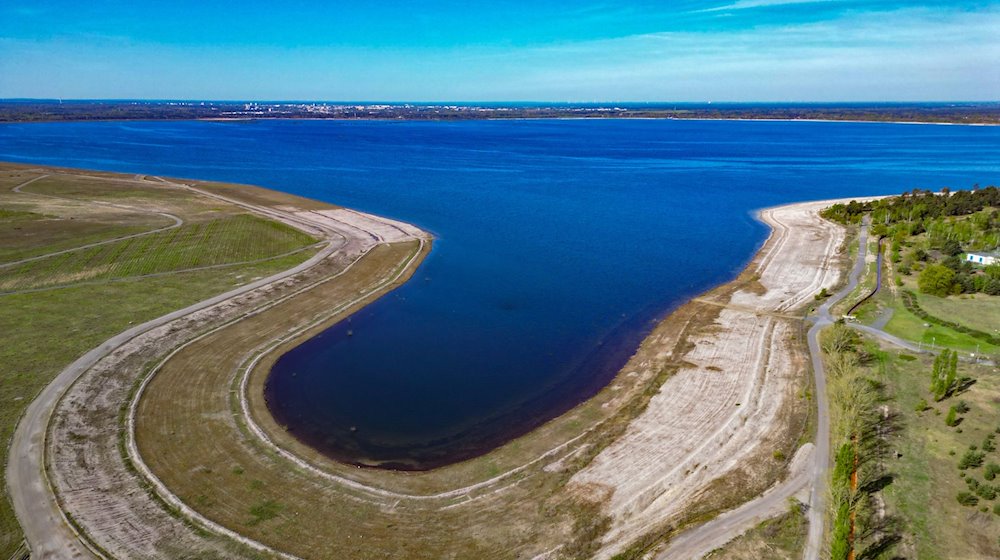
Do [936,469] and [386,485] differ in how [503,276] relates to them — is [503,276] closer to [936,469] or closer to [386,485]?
[386,485]

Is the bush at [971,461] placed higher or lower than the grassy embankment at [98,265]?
lower

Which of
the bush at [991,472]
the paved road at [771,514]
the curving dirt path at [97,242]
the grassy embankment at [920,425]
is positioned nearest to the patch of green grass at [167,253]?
the curving dirt path at [97,242]

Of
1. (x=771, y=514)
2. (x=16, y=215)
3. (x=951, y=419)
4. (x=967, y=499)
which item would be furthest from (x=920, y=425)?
(x=16, y=215)

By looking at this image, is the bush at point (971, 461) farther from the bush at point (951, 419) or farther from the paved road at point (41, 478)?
the paved road at point (41, 478)

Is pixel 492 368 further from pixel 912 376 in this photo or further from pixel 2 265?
pixel 2 265

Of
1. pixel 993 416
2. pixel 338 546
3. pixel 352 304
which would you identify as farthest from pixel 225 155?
pixel 993 416

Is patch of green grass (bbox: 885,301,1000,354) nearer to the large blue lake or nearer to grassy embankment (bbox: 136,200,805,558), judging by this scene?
grassy embankment (bbox: 136,200,805,558)
